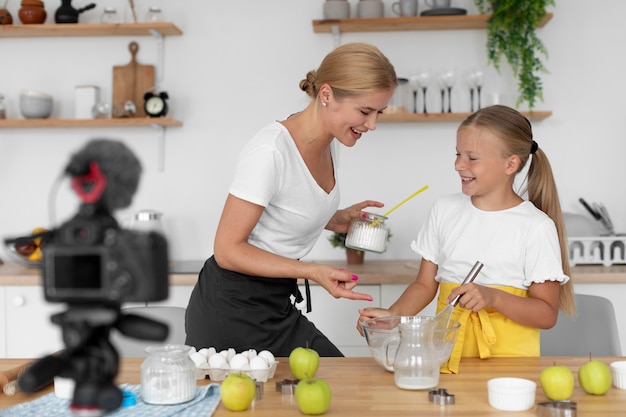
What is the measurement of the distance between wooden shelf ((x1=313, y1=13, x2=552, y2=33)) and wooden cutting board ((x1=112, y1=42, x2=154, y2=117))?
83 cm

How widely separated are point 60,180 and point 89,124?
3.03 metres

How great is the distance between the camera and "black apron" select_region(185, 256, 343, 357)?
6.30 ft

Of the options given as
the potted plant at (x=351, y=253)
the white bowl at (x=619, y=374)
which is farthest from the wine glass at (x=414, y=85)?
the white bowl at (x=619, y=374)

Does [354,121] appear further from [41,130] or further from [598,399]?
[41,130]

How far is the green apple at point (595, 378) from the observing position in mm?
1379

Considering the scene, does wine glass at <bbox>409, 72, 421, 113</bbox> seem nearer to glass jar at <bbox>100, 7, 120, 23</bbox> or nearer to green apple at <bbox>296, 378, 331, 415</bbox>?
glass jar at <bbox>100, 7, 120, 23</bbox>

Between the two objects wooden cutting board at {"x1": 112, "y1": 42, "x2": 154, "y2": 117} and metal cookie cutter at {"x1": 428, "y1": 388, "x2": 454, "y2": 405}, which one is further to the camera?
wooden cutting board at {"x1": 112, "y1": 42, "x2": 154, "y2": 117}

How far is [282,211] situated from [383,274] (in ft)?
3.72

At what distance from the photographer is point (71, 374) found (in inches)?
21.2

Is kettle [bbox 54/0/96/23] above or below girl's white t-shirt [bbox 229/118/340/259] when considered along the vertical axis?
above

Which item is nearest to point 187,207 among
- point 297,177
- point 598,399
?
point 297,177

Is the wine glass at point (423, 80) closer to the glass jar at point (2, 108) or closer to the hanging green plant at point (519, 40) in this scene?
the hanging green plant at point (519, 40)

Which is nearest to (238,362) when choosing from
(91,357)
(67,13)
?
(91,357)

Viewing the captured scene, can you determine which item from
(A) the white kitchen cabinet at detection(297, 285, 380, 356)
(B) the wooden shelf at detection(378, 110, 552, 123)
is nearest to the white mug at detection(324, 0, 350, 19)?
(B) the wooden shelf at detection(378, 110, 552, 123)
